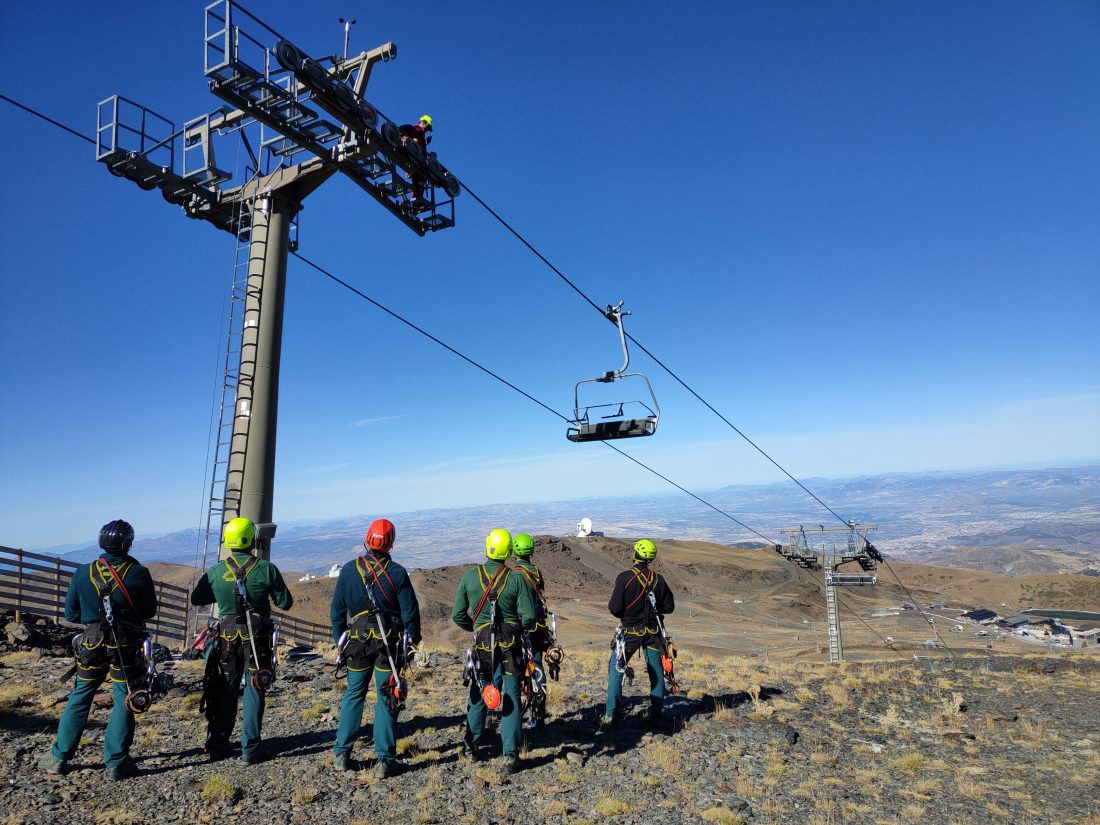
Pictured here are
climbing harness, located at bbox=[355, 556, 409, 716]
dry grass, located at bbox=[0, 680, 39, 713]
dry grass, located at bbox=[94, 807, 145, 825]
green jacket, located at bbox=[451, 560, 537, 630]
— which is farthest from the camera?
dry grass, located at bbox=[0, 680, 39, 713]

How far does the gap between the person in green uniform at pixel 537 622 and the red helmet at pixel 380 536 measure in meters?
1.63

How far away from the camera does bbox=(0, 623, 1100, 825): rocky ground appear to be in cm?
581

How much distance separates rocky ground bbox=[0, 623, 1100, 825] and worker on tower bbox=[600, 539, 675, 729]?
0.50 metres

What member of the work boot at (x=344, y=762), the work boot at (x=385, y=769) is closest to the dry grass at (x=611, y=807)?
the work boot at (x=385, y=769)

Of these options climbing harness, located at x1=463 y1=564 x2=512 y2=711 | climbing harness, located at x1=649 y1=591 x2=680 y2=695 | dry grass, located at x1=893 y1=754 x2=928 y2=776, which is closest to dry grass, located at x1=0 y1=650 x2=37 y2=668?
climbing harness, located at x1=463 y1=564 x2=512 y2=711

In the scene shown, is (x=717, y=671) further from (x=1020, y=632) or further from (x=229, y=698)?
(x=1020, y=632)

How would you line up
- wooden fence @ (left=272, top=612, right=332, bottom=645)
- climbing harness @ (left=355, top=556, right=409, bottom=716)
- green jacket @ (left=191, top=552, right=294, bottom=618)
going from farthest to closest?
wooden fence @ (left=272, top=612, right=332, bottom=645), green jacket @ (left=191, top=552, right=294, bottom=618), climbing harness @ (left=355, top=556, right=409, bottom=716)

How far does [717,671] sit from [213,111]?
17.5 meters

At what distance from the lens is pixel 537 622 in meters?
7.52

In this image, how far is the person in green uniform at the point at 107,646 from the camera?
5.97 meters

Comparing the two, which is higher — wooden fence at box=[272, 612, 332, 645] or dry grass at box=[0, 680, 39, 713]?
dry grass at box=[0, 680, 39, 713]

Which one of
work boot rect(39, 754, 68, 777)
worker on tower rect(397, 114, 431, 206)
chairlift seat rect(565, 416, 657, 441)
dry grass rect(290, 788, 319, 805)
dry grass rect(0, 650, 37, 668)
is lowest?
dry grass rect(0, 650, 37, 668)

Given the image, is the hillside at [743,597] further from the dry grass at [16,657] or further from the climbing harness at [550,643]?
the climbing harness at [550,643]

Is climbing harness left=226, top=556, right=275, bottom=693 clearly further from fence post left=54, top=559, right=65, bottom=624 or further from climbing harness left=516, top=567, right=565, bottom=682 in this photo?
fence post left=54, top=559, right=65, bottom=624
